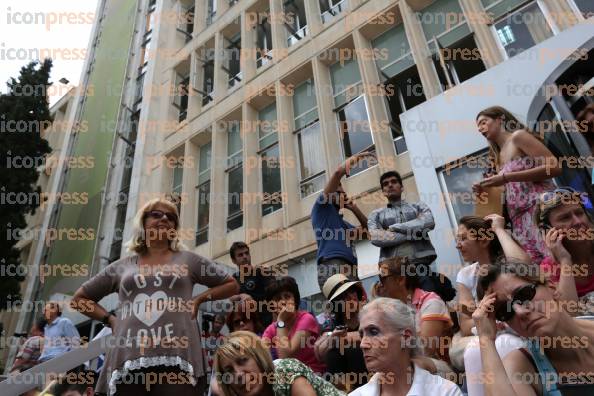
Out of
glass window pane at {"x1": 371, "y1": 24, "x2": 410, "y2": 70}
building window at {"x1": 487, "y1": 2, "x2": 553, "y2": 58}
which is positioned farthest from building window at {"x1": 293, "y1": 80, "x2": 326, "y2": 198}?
building window at {"x1": 487, "y1": 2, "x2": 553, "y2": 58}

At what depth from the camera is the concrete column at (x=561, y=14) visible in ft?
24.5

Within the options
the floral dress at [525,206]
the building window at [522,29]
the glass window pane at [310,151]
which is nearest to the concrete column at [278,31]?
the glass window pane at [310,151]

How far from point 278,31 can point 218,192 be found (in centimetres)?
578

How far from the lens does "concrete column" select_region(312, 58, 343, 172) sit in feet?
33.1

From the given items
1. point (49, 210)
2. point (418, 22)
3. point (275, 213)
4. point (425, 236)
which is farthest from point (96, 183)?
point (425, 236)

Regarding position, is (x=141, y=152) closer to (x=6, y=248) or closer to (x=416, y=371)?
(x=6, y=248)

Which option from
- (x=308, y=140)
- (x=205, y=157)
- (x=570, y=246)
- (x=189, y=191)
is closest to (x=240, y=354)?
(x=570, y=246)

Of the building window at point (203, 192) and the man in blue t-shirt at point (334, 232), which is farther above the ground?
the building window at point (203, 192)

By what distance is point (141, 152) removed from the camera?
15.6 metres

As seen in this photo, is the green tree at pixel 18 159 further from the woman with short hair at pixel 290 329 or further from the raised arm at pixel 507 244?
the raised arm at pixel 507 244

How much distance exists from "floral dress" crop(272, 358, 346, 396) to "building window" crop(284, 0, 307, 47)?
38.8 feet

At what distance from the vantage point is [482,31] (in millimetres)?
8617

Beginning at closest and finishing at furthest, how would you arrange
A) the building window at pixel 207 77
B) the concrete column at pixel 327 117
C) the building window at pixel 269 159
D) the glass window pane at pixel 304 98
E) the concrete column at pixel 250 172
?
the concrete column at pixel 327 117
the concrete column at pixel 250 172
the building window at pixel 269 159
the glass window pane at pixel 304 98
the building window at pixel 207 77

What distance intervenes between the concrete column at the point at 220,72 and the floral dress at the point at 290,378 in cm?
1280
